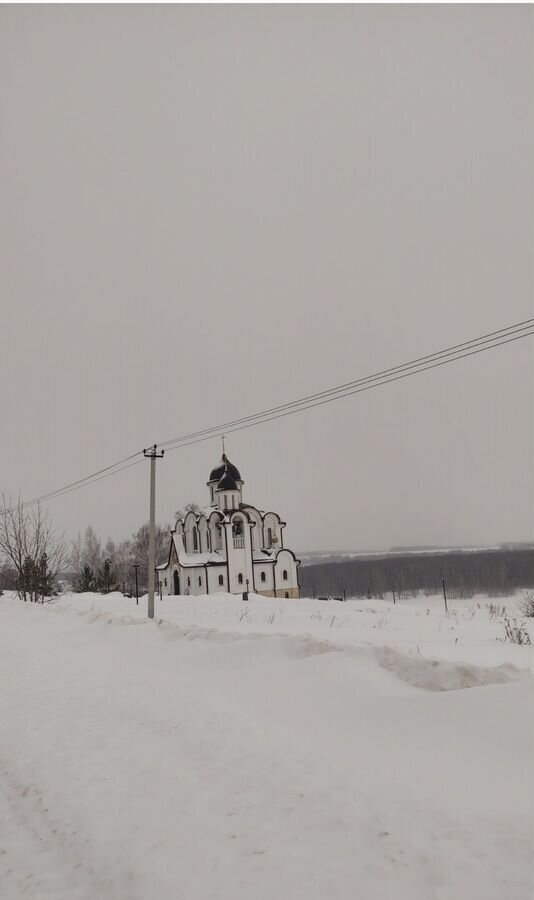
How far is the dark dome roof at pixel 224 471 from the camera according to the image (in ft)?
191

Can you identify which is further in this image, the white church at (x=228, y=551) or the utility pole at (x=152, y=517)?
the white church at (x=228, y=551)

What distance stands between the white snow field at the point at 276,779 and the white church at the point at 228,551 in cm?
4220

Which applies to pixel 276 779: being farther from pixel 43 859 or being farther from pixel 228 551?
pixel 228 551

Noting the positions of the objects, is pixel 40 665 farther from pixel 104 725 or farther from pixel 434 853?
pixel 434 853

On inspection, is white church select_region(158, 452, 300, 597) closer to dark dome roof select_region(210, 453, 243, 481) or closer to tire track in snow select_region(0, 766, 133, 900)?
dark dome roof select_region(210, 453, 243, 481)

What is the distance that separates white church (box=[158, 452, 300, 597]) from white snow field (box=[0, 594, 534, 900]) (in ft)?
138

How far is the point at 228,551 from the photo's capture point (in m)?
52.1

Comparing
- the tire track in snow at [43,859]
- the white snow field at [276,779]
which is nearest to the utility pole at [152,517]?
the white snow field at [276,779]

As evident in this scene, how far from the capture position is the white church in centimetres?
5169

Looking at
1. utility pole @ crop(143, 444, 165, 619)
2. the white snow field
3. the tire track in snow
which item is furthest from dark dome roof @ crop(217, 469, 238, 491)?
the tire track in snow

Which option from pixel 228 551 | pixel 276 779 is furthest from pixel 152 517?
pixel 228 551

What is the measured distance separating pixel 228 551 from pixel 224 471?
31.4ft

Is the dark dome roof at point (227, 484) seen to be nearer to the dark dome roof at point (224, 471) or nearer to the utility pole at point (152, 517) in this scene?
the dark dome roof at point (224, 471)

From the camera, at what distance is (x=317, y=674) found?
8211mm
